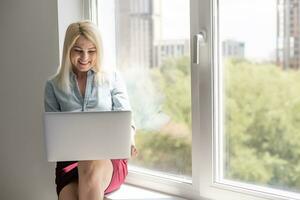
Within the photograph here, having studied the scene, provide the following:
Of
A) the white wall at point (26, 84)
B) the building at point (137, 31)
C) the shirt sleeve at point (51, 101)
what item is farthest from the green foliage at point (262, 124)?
the white wall at point (26, 84)

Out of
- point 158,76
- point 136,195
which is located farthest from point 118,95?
point 136,195

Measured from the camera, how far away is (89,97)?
68.2 inches

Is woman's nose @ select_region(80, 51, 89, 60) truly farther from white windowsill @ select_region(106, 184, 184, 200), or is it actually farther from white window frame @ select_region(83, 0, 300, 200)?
white windowsill @ select_region(106, 184, 184, 200)

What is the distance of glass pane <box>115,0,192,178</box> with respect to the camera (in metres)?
1.78

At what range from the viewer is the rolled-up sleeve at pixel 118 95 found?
68.6 inches

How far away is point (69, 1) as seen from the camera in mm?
2029

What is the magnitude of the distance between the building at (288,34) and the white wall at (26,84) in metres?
1.04

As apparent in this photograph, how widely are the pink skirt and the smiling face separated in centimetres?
41

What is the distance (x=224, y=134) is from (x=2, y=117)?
136 cm

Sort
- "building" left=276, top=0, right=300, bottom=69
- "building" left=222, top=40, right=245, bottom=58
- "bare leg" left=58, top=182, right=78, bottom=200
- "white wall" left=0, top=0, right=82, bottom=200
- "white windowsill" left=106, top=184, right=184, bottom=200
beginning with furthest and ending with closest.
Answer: "white wall" left=0, top=0, right=82, bottom=200 < "white windowsill" left=106, top=184, right=184, bottom=200 < "bare leg" left=58, top=182, right=78, bottom=200 < "building" left=222, top=40, right=245, bottom=58 < "building" left=276, top=0, right=300, bottom=69

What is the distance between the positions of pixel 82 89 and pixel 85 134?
352mm

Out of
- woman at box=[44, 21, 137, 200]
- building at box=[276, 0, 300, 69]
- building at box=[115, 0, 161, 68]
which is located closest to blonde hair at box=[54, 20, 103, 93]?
woman at box=[44, 21, 137, 200]

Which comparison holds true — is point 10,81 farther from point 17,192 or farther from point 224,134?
point 224,134

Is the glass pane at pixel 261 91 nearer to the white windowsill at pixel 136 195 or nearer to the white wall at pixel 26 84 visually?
the white windowsill at pixel 136 195
